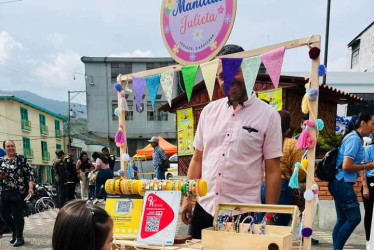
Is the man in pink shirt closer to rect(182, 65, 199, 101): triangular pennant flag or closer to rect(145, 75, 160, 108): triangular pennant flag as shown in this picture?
rect(182, 65, 199, 101): triangular pennant flag

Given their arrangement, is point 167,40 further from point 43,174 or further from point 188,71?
point 43,174

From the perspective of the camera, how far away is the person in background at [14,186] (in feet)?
15.4

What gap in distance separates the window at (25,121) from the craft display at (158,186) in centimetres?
2947

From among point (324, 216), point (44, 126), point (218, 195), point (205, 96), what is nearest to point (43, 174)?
point (44, 126)

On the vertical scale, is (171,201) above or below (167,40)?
below

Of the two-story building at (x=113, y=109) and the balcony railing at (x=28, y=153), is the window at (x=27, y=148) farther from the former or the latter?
the two-story building at (x=113, y=109)

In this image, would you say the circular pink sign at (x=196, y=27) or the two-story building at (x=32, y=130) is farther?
the two-story building at (x=32, y=130)

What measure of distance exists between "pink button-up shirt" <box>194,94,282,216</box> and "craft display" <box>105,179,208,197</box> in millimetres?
135

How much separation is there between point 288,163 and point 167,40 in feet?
6.04

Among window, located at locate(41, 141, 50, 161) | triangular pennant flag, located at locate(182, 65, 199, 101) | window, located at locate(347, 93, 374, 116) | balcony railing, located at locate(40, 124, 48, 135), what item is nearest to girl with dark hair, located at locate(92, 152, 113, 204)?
triangular pennant flag, located at locate(182, 65, 199, 101)

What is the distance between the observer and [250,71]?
1.85 metres

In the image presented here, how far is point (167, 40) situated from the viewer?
97.0 inches

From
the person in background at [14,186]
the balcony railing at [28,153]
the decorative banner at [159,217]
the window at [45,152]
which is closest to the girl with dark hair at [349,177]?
the decorative banner at [159,217]

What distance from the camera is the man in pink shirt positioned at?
183 cm
